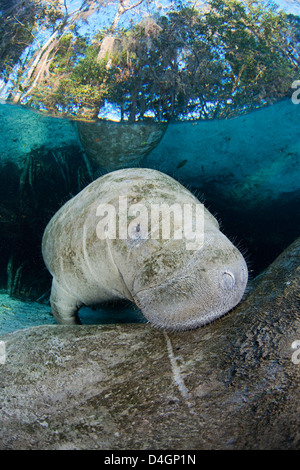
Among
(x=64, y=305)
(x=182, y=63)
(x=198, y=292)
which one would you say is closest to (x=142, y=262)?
(x=198, y=292)

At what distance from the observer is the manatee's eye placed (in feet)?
5.96

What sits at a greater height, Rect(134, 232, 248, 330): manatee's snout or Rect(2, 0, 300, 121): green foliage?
Rect(2, 0, 300, 121): green foliage

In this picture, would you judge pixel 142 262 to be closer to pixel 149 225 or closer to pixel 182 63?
pixel 149 225

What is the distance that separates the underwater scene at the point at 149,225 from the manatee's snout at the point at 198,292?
10 millimetres

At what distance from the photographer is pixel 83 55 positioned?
326 centimetres

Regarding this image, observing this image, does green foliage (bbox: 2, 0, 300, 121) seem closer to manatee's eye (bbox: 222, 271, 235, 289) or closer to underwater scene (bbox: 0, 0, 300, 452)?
Answer: underwater scene (bbox: 0, 0, 300, 452)

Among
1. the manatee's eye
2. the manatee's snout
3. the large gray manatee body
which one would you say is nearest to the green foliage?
the large gray manatee body

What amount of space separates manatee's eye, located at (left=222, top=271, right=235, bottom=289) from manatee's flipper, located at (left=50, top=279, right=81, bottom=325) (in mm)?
1983

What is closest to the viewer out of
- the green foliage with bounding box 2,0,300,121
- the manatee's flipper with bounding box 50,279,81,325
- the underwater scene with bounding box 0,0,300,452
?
the underwater scene with bounding box 0,0,300,452

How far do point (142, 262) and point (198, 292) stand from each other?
49 centimetres

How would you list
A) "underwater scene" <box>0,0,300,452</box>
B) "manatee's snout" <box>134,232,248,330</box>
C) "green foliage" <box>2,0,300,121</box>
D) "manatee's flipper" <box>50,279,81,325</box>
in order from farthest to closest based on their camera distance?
A: "manatee's flipper" <box>50,279,81,325</box>
"green foliage" <box>2,0,300,121</box>
"manatee's snout" <box>134,232,248,330</box>
"underwater scene" <box>0,0,300,452</box>

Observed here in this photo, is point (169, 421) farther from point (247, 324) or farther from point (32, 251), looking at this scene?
point (32, 251)

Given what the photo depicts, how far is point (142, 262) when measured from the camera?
6.66 feet
